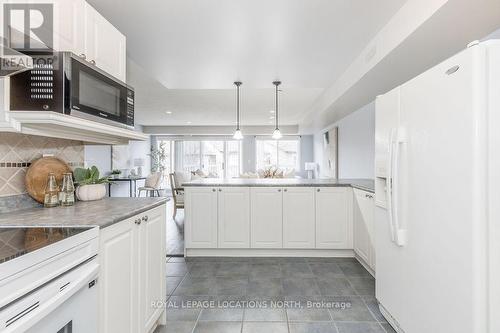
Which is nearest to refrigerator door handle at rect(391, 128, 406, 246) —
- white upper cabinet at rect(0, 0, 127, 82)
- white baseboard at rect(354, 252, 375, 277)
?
white baseboard at rect(354, 252, 375, 277)

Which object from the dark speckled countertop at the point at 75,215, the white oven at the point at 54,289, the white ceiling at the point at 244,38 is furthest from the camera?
the white ceiling at the point at 244,38

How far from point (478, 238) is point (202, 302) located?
1.93 metres

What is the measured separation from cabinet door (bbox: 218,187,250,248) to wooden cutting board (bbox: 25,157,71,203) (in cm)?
181

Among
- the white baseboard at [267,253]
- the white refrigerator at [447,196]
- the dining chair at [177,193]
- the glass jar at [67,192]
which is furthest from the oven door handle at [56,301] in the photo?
the dining chair at [177,193]

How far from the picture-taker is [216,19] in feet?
6.90

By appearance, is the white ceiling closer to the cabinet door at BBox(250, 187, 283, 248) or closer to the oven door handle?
the cabinet door at BBox(250, 187, 283, 248)

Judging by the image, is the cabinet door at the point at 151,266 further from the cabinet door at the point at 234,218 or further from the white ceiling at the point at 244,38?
the white ceiling at the point at 244,38

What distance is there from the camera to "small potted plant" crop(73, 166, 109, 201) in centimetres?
178

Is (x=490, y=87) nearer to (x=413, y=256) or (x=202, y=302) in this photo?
(x=413, y=256)

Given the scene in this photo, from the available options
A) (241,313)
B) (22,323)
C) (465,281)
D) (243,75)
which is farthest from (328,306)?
(243,75)

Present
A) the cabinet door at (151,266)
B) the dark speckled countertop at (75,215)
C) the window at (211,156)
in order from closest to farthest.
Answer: the dark speckled countertop at (75,215)
the cabinet door at (151,266)
the window at (211,156)

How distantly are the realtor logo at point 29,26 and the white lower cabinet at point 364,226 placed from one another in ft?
8.90

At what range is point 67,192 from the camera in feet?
5.27

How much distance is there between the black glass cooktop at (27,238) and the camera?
2.55ft
